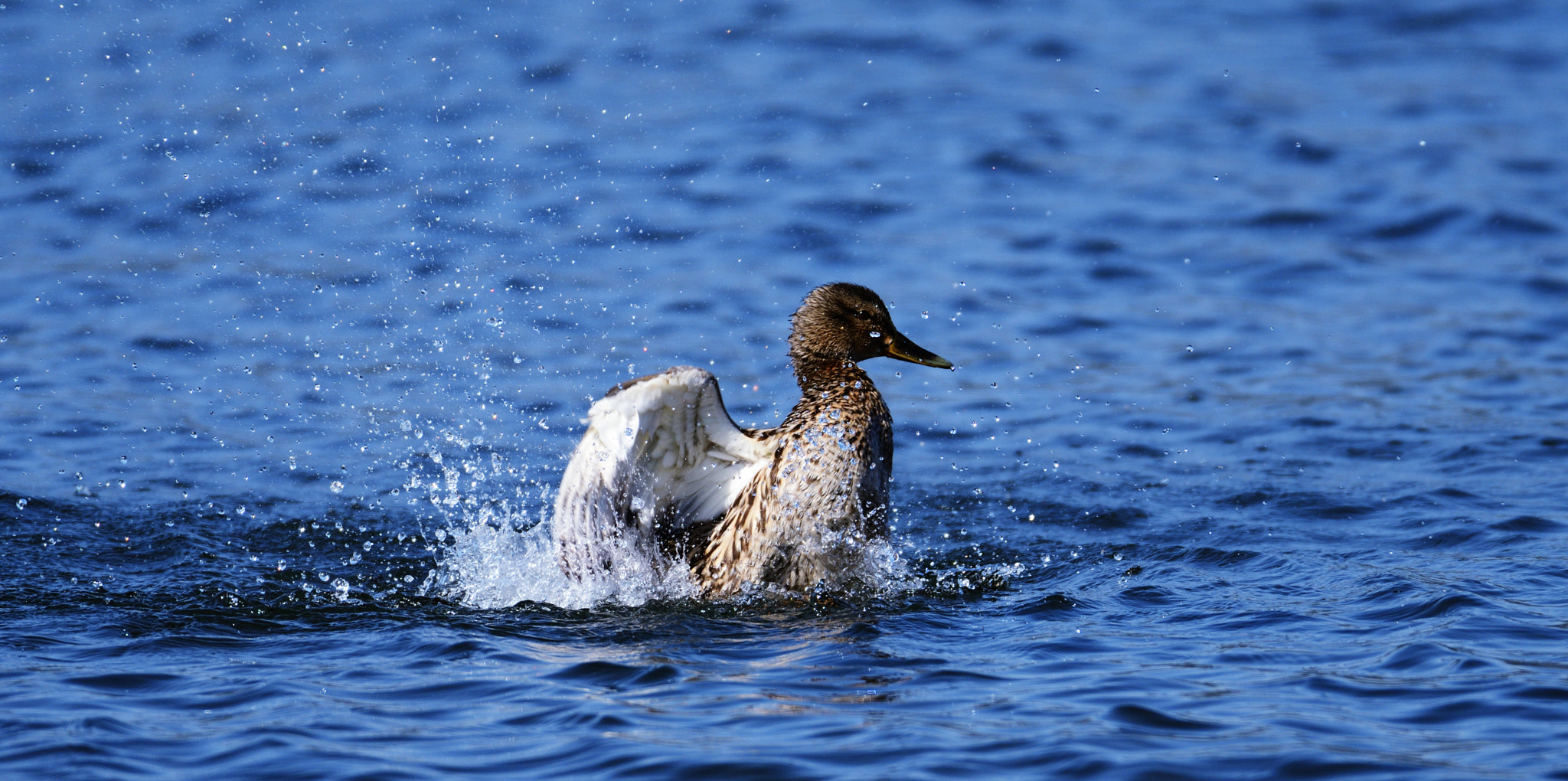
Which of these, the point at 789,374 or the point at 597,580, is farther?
the point at 789,374

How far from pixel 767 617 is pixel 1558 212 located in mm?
9513

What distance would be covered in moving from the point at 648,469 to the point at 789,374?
12.6 feet

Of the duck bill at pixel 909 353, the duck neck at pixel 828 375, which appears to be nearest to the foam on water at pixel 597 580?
the duck neck at pixel 828 375

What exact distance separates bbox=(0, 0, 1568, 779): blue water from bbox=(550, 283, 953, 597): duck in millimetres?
241

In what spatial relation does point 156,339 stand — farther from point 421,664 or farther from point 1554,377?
point 1554,377

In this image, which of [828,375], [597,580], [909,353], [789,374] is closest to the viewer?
[597,580]

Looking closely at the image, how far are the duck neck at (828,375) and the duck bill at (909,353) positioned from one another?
0.59ft

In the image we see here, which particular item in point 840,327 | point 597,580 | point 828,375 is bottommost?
point 597,580

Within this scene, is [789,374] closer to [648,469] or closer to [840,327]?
[840,327]

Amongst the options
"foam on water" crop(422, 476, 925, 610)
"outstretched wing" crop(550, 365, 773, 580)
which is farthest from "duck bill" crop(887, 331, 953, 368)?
"foam on water" crop(422, 476, 925, 610)

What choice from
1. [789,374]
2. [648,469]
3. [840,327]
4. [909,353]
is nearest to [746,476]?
[648,469]

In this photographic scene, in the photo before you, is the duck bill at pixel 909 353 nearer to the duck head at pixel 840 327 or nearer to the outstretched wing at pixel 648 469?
the duck head at pixel 840 327

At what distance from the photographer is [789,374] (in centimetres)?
1012

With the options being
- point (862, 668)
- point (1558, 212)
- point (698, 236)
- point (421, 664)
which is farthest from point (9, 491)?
point (1558, 212)
